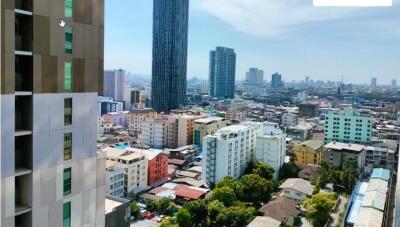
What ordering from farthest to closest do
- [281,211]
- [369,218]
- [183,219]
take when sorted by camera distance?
[281,211] < [183,219] < [369,218]

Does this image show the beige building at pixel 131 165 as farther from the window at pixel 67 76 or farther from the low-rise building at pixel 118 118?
the low-rise building at pixel 118 118

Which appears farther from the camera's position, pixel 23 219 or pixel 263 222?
pixel 263 222

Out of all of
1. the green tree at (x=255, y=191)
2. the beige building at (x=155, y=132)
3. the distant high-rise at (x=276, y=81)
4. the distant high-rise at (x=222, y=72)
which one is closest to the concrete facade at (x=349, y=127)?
the beige building at (x=155, y=132)

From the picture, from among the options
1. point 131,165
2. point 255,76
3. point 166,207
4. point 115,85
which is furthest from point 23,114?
point 255,76

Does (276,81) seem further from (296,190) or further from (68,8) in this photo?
(68,8)

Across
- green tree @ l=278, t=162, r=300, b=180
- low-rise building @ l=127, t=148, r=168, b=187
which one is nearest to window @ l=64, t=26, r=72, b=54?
low-rise building @ l=127, t=148, r=168, b=187

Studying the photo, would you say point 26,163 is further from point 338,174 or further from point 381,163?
point 381,163

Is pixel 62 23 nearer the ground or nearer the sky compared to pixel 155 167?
nearer the sky

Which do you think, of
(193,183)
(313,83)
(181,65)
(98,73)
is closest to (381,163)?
(193,183)
